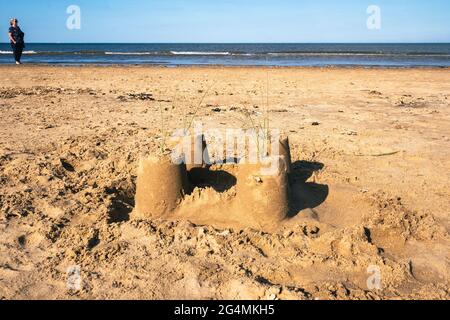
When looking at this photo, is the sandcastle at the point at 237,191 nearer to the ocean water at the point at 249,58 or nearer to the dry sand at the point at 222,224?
the dry sand at the point at 222,224

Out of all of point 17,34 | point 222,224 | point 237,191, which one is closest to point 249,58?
point 17,34

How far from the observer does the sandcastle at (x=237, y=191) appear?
3.11 metres

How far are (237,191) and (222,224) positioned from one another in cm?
27

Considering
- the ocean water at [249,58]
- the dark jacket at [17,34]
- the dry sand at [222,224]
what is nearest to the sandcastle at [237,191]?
the dry sand at [222,224]

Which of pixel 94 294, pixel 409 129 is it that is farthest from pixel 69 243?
pixel 409 129

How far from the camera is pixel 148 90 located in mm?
10117

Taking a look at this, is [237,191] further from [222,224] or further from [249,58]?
[249,58]

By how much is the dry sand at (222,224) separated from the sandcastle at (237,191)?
10 centimetres

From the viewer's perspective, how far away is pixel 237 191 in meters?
3.29

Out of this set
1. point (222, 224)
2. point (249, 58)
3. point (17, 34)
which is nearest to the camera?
point (222, 224)

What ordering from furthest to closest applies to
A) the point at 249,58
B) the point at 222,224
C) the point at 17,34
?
the point at 249,58, the point at 17,34, the point at 222,224

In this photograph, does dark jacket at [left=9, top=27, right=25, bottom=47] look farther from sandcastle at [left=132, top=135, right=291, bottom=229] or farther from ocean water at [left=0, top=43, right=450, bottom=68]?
sandcastle at [left=132, top=135, right=291, bottom=229]

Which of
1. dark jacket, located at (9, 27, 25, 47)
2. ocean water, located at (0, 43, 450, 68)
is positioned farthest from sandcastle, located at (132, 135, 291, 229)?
ocean water, located at (0, 43, 450, 68)

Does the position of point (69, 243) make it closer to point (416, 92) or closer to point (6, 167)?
point (6, 167)
